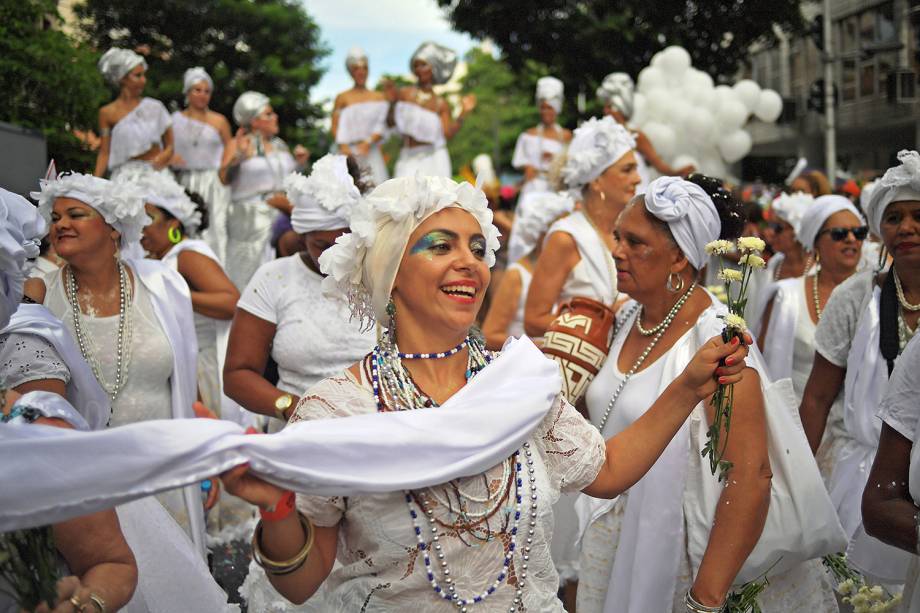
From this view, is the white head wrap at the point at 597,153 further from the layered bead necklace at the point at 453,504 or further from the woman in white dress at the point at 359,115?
the woman in white dress at the point at 359,115

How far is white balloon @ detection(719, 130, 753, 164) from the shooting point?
40.2 ft

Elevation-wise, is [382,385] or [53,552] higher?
[382,385]

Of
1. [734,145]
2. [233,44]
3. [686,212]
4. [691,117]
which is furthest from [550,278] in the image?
[233,44]

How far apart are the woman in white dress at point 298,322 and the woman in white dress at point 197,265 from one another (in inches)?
60.4

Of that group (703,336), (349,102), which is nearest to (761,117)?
(349,102)

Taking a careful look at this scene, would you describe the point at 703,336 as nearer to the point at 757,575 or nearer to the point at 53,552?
the point at 757,575

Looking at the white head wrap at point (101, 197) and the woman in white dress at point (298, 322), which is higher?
the white head wrap at point (101, 197)

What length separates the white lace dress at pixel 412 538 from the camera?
291cm

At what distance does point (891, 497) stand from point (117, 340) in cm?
364

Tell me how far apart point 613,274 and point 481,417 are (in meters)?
3.71

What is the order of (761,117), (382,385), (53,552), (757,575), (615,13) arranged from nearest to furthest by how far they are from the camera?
(53,552) < (382,385) < (757,575) < (761,117) < (615,13)

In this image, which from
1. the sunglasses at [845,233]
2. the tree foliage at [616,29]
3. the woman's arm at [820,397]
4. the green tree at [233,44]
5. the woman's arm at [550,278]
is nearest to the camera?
the woman's arm at [820,397]

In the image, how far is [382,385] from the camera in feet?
10.2

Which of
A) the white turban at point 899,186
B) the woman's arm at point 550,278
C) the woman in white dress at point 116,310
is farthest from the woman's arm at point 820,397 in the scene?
the woman in white dress at point 116,310
